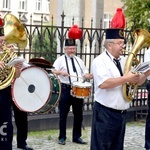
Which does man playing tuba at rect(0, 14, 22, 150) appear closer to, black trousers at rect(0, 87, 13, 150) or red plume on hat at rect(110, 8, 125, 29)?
black trousers at rect(0, 87, 13, 150)

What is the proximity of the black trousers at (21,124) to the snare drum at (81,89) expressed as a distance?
→ 907 millimetres

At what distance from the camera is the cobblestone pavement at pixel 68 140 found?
999 cm

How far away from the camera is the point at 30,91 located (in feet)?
28.3

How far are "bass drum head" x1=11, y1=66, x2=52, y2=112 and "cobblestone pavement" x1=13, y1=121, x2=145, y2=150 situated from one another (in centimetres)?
136

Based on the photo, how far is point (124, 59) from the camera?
705 cm

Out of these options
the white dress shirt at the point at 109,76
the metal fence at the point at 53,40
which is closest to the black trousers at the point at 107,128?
the white dress shirt at the point at 109,76

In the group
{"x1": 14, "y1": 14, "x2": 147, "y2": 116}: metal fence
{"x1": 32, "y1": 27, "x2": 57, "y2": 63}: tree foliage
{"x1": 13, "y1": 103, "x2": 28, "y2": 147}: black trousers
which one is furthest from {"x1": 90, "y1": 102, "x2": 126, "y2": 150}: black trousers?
{"x1": 32, "y1": 27, "x2": 57, "y2": 63}: tree foliage

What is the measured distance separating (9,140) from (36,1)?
34.2 meters

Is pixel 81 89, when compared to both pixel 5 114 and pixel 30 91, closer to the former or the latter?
pixel 30 91

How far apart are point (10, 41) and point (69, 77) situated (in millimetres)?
2738

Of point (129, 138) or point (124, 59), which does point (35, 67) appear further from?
point (129, 138)

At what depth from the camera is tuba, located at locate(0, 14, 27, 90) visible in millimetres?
7105

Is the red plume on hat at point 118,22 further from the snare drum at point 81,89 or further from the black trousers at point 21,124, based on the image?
the black trousers at point 21,124

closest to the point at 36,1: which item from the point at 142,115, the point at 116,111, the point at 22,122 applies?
the point at 142,115
